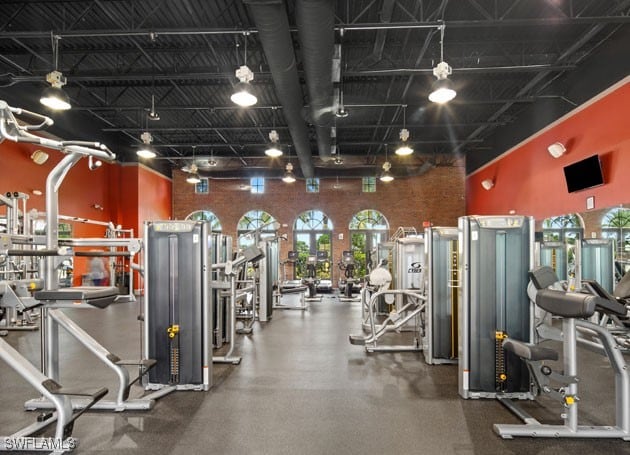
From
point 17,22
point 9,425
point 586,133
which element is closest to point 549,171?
point 586,133

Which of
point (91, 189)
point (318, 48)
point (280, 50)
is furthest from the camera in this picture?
point (91, 189)

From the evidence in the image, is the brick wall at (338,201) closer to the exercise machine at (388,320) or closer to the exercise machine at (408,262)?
the exercise machine at (408,262)

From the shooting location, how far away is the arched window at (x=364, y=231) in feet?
49.0

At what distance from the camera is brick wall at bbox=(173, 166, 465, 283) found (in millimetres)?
14422

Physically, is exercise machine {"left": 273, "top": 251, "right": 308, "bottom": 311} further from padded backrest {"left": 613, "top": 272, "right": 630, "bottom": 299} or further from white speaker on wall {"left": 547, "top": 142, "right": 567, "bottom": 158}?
padded backrest {"left": 613, "top": 272, "right": 630, "bottom": 299}

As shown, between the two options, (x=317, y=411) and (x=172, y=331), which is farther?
(x=172, y=331)

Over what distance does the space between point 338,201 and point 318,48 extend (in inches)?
397

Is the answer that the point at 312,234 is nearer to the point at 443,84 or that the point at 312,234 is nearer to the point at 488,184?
the point at 488,184

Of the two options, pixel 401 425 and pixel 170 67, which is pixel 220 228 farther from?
pixel 401 425

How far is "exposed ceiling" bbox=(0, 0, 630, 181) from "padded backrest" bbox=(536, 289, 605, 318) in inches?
138

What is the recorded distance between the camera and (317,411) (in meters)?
3.40

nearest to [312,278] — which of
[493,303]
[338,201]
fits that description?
[338,201]

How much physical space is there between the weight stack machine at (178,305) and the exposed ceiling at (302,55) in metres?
2.65

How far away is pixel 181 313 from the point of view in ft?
12.8
